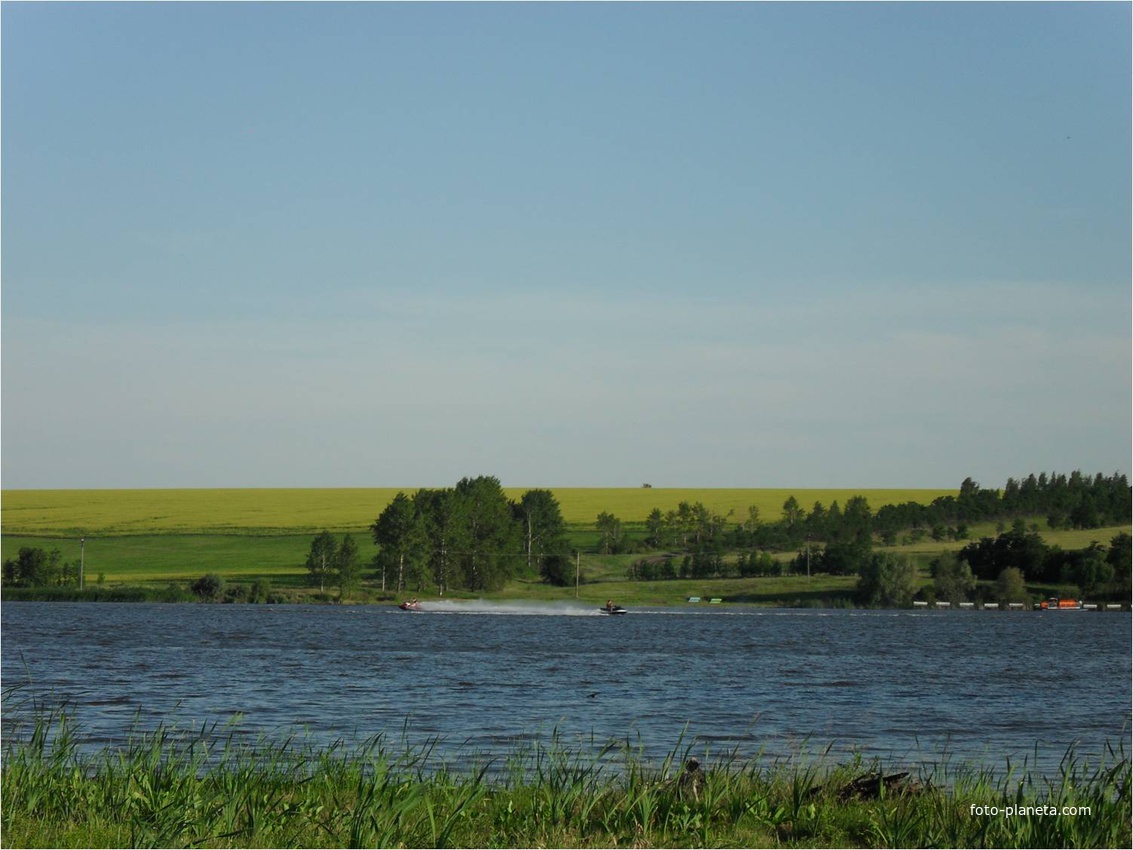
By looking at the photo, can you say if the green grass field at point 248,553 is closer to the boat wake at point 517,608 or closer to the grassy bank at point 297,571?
the grassy bank at point 297,571

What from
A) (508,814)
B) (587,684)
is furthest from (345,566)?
(508,814)

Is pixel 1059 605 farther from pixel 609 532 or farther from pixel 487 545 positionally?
pixel 487 545

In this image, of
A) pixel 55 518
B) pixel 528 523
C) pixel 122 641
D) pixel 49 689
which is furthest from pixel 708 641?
pixel 55 518

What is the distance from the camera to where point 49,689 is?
136 ft

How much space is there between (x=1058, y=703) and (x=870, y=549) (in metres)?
136

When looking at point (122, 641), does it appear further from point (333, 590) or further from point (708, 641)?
point (333, 590)

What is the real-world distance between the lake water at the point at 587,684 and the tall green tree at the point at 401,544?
53.3m

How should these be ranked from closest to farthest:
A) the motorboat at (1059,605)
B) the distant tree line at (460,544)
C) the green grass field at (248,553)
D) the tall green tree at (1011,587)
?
1. the green grass field at (248,553)
2. the motorboat at (1059,605)
3. the tall green tree at (1011,587)
4. the distant tree line at (460,544)

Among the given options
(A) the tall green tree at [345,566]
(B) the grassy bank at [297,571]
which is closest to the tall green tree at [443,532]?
(B) the grassy bank at [297,571]

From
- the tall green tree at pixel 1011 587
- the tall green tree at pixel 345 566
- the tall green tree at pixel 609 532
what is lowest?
the tall green tree at pixel 1011 587

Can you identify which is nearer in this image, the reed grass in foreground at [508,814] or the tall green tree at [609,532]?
the reed grass in foreground at [508,814]

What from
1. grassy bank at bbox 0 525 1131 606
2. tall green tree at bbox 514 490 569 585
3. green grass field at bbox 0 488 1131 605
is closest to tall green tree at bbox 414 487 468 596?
grassy bank at bbox 0 525 1131 606

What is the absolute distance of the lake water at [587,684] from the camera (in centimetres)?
3128

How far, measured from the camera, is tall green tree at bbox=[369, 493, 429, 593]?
550ft
